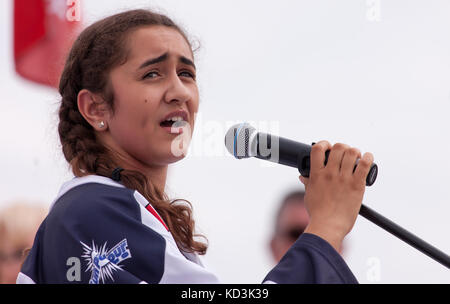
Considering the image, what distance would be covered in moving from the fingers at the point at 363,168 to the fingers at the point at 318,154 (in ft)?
0.20

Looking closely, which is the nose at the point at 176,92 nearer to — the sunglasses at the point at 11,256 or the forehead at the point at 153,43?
the forehead at the point at 153,43

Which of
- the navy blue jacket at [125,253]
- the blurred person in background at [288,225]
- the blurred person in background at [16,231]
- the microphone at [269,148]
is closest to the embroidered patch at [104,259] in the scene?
the navy blue jacket at [125,253]

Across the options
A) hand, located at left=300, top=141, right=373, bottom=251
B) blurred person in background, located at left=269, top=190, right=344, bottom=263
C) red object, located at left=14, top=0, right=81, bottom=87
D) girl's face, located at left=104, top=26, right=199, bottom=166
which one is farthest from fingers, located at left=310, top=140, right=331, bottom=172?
red object, located at left=14, top=0, right=81, bottom=87

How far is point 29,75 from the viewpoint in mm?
2539

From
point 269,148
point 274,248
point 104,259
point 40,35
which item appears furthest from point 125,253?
point 40,35

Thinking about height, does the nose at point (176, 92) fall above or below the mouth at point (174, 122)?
above

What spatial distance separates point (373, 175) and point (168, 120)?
448mm

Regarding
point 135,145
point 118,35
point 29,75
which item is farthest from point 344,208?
point 29,75

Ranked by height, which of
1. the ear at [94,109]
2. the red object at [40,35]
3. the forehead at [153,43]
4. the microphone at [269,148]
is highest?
the red object at [40,35]

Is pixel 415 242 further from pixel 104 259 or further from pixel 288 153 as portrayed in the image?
pixel 104 259

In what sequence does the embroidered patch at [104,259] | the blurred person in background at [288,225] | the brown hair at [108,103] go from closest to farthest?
the embroidered patch at [104,259] < the brown hair at [108,103] < the blurred person in background at [288,225]

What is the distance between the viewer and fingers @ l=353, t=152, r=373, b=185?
1066mm

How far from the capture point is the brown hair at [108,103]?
1241 mm
